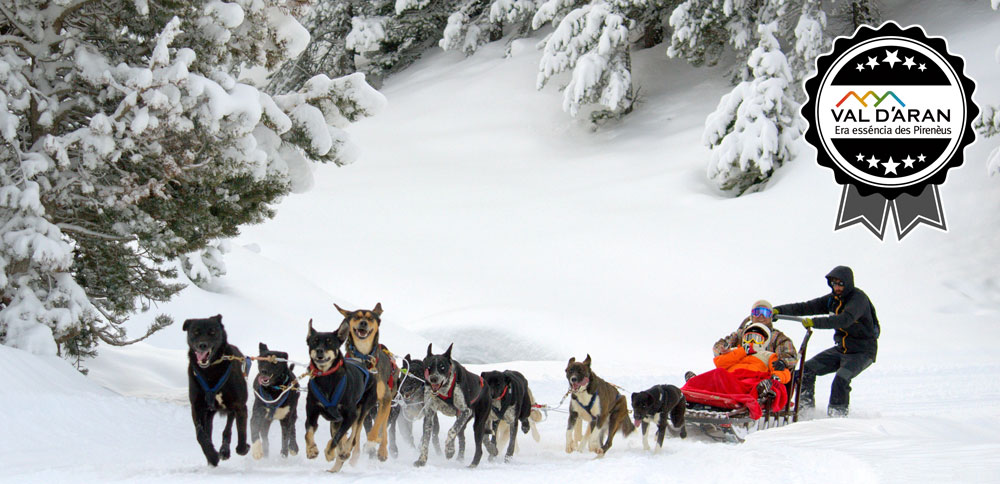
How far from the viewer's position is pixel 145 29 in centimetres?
948

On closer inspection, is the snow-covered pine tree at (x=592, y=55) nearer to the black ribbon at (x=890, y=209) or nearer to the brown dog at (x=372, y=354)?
the black ribbon at (x=890, y=209)

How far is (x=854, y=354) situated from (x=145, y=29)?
8.36m

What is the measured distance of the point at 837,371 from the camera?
392 inches

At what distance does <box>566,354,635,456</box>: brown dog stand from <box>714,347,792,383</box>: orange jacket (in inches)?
75.8

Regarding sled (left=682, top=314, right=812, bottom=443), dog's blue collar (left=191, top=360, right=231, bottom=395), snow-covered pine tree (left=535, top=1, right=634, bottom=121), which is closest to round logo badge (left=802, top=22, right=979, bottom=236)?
sled (left=682, top=314, right=812, bottom=443)

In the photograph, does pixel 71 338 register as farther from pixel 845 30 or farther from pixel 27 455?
pixel 845 30

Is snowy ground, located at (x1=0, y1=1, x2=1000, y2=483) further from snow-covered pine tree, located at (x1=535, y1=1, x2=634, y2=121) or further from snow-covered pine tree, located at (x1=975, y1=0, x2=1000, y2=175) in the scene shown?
snow-covered pine tree, located at (x1=975, y1=0, x2=1000, y2=175)

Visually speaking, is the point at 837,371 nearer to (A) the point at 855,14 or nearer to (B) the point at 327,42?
(A) the point at 855,14

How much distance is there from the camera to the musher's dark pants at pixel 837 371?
976cm

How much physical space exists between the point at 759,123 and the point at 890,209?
3592 millimetres

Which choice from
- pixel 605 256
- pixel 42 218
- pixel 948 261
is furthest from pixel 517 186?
pixel 42 218

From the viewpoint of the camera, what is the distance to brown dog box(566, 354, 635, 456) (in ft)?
24.3

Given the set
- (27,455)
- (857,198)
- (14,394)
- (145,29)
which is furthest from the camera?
(857,198)

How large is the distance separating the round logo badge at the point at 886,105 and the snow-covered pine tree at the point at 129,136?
28.8 feet
